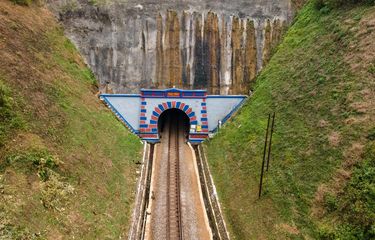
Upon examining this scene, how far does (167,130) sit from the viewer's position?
114 feet

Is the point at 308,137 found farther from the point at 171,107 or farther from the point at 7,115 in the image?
the point at 7,115

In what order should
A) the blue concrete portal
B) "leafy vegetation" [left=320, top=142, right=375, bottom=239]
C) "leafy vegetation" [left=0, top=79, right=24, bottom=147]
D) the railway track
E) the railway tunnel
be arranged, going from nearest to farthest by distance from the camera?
"leafy vegetation" [left=320, top=142, right=375, bottom=239], "leafy vegetation" [left=0, top=79, right=24, bottom=147], the railway track, the railway tunnel, the blue concrete portal

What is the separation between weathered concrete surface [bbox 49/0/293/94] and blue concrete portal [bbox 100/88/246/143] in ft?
3.02

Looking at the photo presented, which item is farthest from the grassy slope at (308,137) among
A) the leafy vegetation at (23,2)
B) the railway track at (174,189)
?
the leafy vegetation at (23,2)

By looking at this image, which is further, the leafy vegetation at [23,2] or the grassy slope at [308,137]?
the leafy vegetation at [23,2]

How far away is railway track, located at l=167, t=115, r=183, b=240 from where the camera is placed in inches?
759

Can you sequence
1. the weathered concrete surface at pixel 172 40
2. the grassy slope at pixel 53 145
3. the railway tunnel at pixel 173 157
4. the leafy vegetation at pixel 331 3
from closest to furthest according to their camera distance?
the grassy slope at pixel 53 145 < the railway tunnel at pixel 173 157 < the leafy vegetation at pixel 331 3 < the weathered concrete surface at pixel 172 40

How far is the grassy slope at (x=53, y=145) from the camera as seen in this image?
15273 mm

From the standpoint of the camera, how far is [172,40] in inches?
1264

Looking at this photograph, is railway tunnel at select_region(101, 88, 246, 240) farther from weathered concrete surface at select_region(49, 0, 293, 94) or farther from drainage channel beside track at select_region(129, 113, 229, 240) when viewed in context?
weathered concrete surface at select_region(49, 0, 293, 94)

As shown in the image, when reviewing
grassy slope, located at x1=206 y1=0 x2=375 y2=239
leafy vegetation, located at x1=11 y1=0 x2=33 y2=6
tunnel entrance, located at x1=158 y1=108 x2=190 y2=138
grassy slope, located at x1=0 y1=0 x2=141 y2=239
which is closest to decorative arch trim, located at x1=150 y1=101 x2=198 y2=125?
tunnel entrance, located at x1=158 y1=108 x2=190 y2=138

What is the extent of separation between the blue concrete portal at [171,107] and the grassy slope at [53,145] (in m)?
2.01

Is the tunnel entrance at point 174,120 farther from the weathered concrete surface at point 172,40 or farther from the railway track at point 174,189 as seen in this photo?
the weathered concrete surface at point 172,40

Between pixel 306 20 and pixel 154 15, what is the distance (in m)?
14.0
